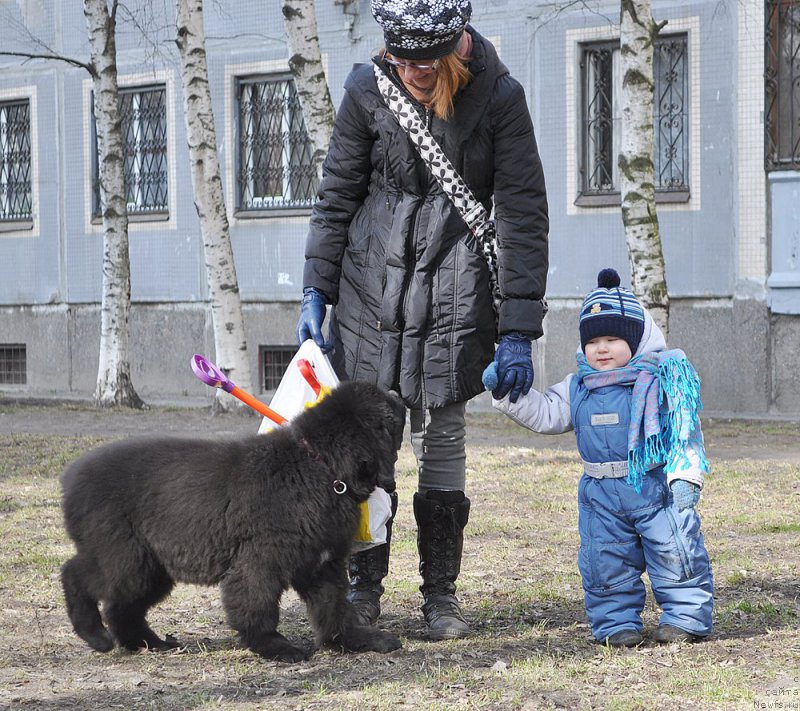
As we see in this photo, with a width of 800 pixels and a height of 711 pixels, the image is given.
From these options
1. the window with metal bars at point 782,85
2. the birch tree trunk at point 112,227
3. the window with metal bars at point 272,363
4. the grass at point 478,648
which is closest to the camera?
the grass at point 478,648

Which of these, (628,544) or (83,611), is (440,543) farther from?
(83,611)

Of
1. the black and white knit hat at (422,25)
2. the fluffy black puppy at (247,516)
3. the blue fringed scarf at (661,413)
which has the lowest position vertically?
the fluffy black puppy at (247,516)

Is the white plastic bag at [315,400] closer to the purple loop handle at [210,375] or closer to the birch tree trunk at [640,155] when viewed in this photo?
the purple loop handle at [210,375]

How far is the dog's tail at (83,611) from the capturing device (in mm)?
4555

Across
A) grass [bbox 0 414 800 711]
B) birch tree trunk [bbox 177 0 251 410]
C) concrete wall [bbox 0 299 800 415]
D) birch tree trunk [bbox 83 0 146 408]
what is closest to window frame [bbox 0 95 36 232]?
concrete wall [bbox 0 299 800 415]

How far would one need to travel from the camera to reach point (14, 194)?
19.5 metres

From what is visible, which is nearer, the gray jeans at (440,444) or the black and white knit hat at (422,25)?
the black and white knit hat at (422,25)

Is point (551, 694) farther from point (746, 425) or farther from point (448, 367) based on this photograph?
point (746, 425)

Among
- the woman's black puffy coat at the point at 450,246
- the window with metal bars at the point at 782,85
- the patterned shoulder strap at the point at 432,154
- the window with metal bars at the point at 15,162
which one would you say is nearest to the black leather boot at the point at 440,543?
the woman's black puffy coat at the point at 450,246

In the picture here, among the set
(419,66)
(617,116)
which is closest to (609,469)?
(419,66)

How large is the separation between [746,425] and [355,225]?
8.80 m

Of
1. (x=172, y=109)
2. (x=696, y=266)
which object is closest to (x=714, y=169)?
(x=696, y=266)

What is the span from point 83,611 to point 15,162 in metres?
15.9

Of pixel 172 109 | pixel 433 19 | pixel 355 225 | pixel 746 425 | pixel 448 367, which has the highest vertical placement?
pixel 172 109
